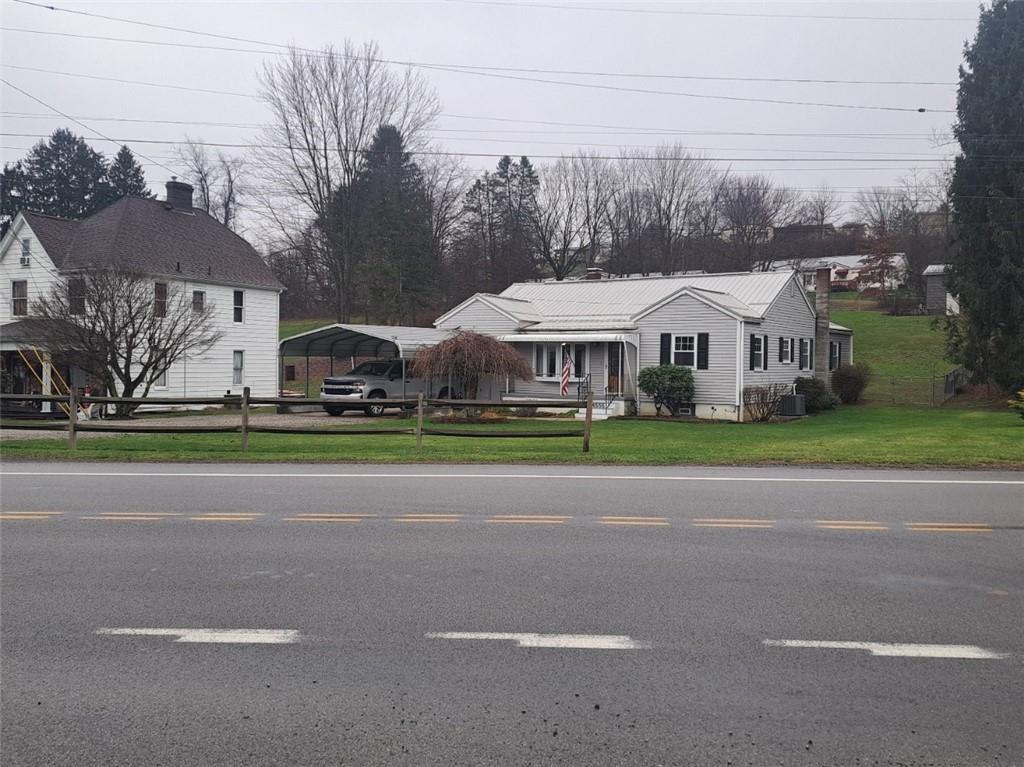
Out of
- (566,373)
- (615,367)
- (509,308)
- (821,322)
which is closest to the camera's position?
(566,373)

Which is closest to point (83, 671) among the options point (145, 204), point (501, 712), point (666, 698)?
point (501, 712)

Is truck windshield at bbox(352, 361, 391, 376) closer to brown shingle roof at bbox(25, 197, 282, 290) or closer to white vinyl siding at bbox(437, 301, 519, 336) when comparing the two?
white vinyl siding at bbox(437, 301, 519, 336)

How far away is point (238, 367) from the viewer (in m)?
36.8

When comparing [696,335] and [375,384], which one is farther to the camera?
[696,335]

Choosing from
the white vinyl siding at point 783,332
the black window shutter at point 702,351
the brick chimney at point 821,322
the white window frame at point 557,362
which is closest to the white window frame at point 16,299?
the white window frame at point 557,362

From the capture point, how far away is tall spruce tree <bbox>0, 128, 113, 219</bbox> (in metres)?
57.9

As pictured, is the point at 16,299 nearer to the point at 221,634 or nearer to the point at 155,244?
the point at 155,244

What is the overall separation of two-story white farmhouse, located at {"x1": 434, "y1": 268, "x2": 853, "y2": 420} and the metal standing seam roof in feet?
0.16

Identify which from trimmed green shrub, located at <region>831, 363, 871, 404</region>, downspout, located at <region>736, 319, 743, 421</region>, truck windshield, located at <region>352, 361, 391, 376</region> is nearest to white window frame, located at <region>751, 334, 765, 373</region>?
downspout, located at <region>736, 319, 743, 421</region>

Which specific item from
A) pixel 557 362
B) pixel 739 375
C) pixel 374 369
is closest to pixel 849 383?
pixel 739 375

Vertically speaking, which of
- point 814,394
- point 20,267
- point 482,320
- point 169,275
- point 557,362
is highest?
point 20,267

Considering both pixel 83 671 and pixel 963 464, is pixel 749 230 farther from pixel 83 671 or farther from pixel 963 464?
pixel 83 671

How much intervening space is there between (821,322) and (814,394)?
477 centimetres

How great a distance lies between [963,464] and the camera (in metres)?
14.3
